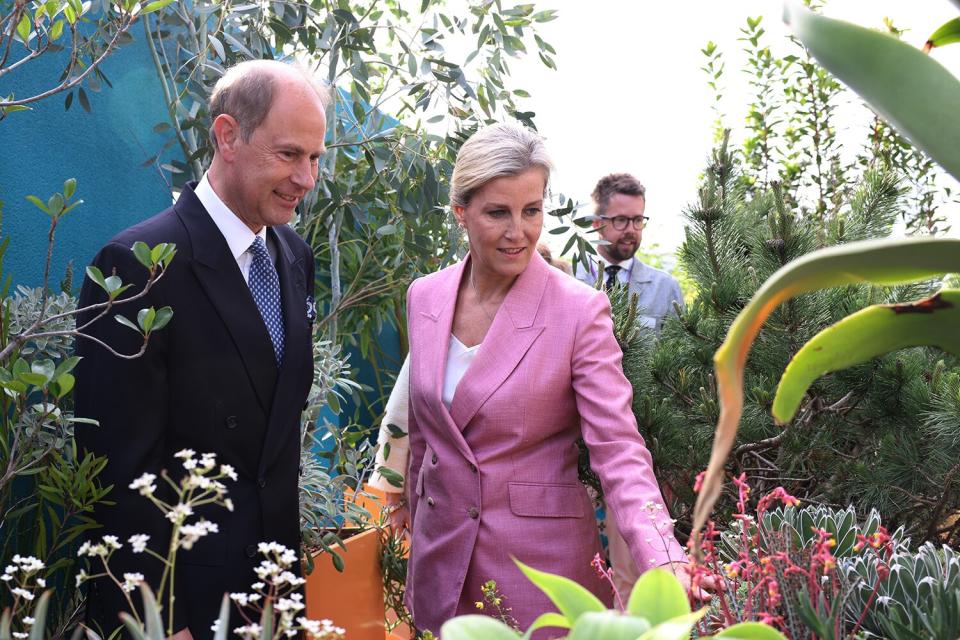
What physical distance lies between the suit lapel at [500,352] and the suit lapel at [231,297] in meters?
0.44

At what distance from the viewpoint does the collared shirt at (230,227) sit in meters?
1.99

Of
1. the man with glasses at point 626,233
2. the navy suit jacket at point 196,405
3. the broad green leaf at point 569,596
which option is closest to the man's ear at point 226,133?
the navy suit jacket at point 196,405

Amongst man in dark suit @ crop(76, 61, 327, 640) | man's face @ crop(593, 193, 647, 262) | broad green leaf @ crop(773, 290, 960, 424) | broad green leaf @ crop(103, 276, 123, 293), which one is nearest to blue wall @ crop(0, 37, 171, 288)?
man in dark suit @ crop(76, 61, 327, 640)

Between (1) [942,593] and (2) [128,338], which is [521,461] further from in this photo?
(1) [942,593]

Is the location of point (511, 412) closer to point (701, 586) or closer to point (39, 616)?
point (701, 586)

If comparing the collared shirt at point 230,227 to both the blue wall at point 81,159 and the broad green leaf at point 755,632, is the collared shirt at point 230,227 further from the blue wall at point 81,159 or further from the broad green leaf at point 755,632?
the broad green leaf at point 755,632

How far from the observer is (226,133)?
6.66 feet

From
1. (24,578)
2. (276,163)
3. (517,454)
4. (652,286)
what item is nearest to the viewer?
(24,578)

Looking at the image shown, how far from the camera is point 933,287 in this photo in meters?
2.34

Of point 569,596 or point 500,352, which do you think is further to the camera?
point 500,352

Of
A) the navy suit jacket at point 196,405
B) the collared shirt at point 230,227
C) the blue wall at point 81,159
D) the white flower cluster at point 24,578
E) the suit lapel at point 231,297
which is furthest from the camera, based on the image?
the blue wall at point 81,159

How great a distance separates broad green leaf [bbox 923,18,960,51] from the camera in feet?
2.77

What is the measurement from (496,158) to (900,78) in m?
1.50

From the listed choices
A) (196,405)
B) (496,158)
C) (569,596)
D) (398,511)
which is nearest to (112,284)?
(196,405)
